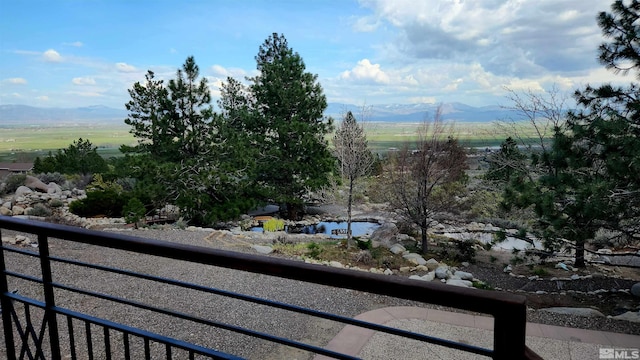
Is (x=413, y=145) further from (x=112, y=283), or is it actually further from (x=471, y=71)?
(x=471, y=71)

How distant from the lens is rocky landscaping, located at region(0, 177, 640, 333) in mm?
5727

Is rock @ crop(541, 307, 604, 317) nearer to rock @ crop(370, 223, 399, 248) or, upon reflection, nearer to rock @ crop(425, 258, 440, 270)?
rock @ crop(425, 258, 440, 270)

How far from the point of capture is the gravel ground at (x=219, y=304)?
13.1 ft

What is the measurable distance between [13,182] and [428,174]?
1385 cm

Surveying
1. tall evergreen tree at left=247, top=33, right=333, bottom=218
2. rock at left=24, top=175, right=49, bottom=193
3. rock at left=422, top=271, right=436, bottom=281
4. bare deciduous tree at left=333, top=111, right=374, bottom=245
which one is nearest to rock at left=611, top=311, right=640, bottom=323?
rock at left=422, top=271, right=436, bottom=281

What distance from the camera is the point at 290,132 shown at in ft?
43.2

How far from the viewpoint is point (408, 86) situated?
56.2ft

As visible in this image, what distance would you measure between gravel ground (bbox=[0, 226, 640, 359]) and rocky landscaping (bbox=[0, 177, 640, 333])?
1051 millimetres

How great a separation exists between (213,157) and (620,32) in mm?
9588

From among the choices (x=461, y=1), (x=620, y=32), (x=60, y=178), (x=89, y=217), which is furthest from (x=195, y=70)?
(x=620, y=32)

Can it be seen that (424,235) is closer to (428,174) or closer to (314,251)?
(428,174)

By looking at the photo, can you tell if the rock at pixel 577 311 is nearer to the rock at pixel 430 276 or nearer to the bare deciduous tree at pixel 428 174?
the rock at pixel 430 276

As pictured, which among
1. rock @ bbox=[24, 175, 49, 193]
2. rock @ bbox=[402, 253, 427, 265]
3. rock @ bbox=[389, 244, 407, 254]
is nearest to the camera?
rock @ bbox=[402, 253, 427, 265]

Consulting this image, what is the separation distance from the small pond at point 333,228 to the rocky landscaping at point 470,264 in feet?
6.05
